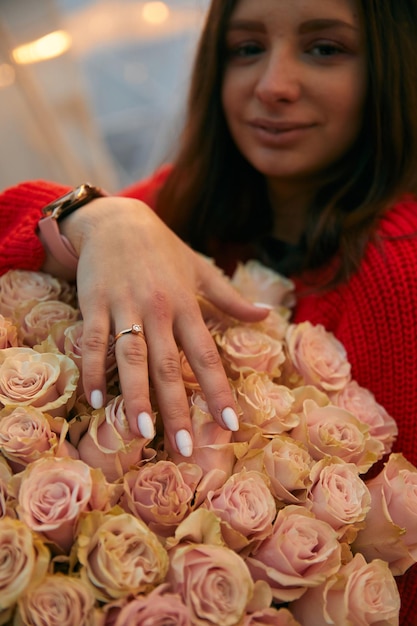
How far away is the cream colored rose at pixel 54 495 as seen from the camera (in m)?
0.49

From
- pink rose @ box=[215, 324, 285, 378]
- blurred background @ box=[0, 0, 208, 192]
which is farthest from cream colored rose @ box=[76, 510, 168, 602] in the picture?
blurred background @ box=[0, 0, 208, 192]

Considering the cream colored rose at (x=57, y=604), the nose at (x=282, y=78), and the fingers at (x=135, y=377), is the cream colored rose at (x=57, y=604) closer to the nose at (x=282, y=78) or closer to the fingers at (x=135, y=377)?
the fingers at (x=135, y=377)

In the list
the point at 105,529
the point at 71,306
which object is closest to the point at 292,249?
the point at 71,306

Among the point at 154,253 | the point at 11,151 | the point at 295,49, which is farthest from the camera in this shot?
the point at 11,151

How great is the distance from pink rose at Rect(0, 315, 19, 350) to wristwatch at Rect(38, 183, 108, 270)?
0.54 ft

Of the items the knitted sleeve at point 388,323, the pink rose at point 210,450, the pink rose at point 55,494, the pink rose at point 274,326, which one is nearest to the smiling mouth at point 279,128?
the knitted sleeve at point 388,323

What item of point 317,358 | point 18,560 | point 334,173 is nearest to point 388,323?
point 317,358

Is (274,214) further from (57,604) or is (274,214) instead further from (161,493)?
(57,604)

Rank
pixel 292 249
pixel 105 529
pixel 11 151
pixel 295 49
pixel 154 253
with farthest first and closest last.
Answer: pixel 11 151
pixel 292 249
pixel 295 49
pixel 154 253
pixel 105 529

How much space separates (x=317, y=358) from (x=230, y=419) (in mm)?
181

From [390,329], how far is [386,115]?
38cm

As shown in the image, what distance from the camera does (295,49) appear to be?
92 centimetres

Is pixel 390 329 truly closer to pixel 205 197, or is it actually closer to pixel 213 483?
pixel 213 483

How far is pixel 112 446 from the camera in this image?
1.84ft
